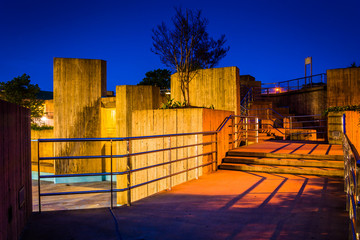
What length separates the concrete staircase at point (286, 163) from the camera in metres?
7.13

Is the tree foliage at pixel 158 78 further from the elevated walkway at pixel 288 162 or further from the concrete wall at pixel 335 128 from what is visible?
the elevated walkway at pixel 288 162

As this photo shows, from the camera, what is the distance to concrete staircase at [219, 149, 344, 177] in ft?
23.4

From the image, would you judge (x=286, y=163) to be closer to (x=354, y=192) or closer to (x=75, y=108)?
(x=354, y=192)

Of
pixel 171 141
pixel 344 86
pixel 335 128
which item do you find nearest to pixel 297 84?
pixel 344 86

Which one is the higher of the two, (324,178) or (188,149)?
(188,149)

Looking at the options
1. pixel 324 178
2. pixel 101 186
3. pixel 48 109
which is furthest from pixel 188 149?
pixel 48 109

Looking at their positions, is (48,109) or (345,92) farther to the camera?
(48,109)

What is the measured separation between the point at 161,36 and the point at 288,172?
28.1ft

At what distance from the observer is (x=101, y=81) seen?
55.8ft

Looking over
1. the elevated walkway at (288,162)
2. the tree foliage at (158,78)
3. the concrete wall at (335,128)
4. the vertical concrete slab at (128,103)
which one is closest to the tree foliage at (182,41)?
the vertical concrete slab at (128,103)

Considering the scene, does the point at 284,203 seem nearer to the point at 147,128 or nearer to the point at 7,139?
the point at 7,139

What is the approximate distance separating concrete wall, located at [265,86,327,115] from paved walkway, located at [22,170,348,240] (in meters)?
16.6

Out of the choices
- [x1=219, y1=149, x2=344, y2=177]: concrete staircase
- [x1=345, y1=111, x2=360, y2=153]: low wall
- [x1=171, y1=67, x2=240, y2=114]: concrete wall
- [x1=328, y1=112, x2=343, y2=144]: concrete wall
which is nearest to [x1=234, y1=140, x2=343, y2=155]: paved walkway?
[x1=219, y1=149, x2=344, y2=177]: concrete staircase

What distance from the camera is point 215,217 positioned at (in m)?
3.96
